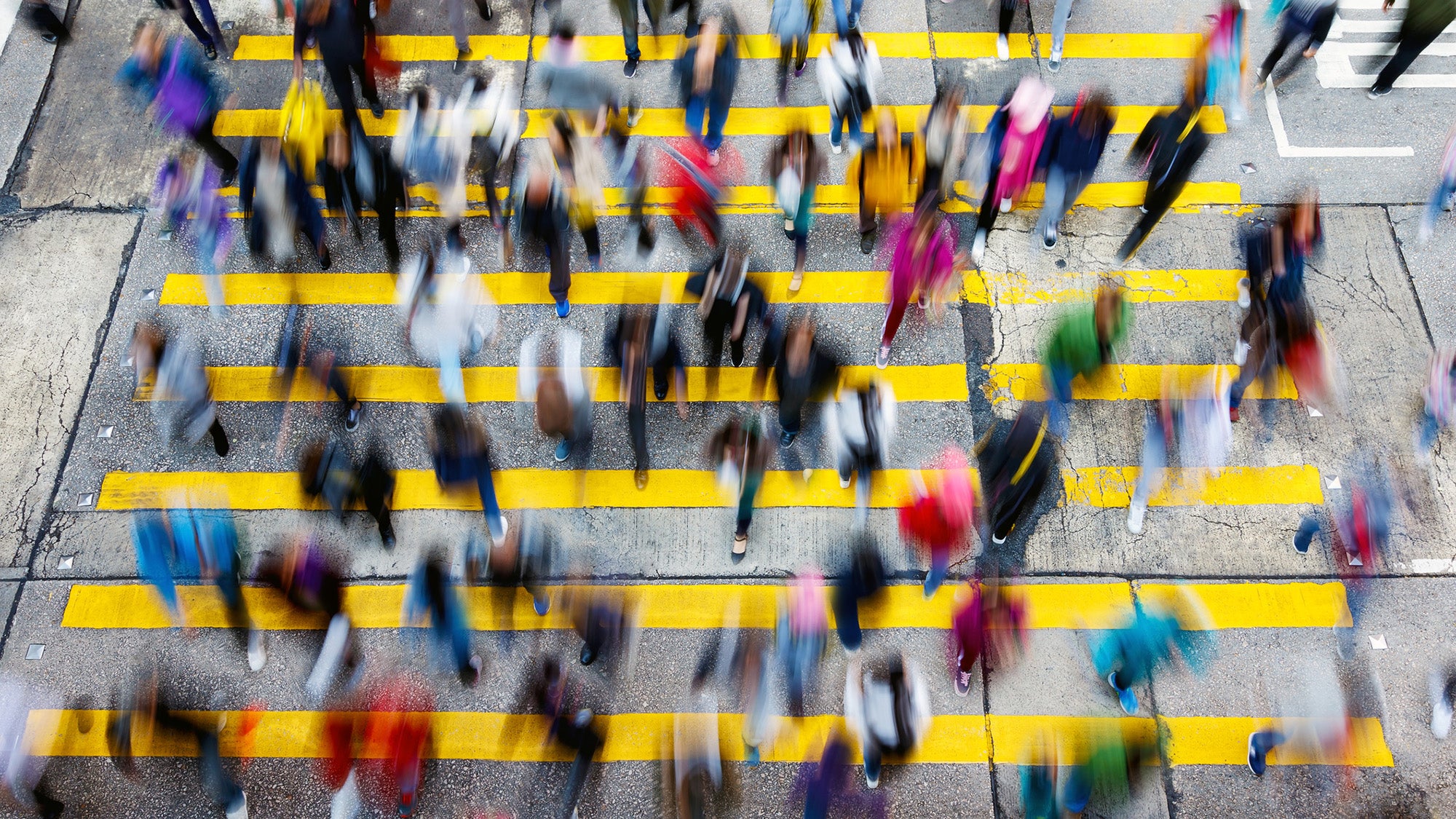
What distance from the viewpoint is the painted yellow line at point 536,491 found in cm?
670

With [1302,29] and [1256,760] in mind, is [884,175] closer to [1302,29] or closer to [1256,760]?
[1302,29]

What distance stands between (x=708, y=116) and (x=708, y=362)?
7.53 ft

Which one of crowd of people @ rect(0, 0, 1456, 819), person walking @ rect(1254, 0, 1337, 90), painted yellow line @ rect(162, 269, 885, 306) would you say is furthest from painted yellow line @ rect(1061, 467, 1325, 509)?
person walking @ rect(1254, 0, 1337, 90)

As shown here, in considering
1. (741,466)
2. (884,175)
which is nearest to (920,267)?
(884,175)

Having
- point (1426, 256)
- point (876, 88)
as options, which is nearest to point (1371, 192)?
point (1426, 256)

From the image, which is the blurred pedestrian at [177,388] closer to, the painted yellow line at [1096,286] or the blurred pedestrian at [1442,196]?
the painted yellow line at [1096,286]

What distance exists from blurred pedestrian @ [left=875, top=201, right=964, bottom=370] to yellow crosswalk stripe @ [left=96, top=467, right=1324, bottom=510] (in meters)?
1.16

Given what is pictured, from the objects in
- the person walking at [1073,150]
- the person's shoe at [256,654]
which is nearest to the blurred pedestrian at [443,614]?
the person's shoe at [256,654]

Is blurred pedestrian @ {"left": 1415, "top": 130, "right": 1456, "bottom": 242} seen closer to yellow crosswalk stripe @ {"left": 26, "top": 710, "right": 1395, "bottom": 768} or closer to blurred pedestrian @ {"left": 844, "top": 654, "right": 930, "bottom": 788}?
yellow crosswalk stripe @ {"left": 26, "top": 710, "right": 1395, "bottom": 768}

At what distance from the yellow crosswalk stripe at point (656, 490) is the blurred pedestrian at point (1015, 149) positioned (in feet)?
7.36

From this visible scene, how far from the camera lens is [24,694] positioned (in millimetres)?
6004

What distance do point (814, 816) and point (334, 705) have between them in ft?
10.5

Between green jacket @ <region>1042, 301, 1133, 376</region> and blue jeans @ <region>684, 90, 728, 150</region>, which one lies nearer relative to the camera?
green jacket @ <region>1042, 301, 1133, 376</region>

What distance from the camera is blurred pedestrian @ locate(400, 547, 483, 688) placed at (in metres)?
5.52
